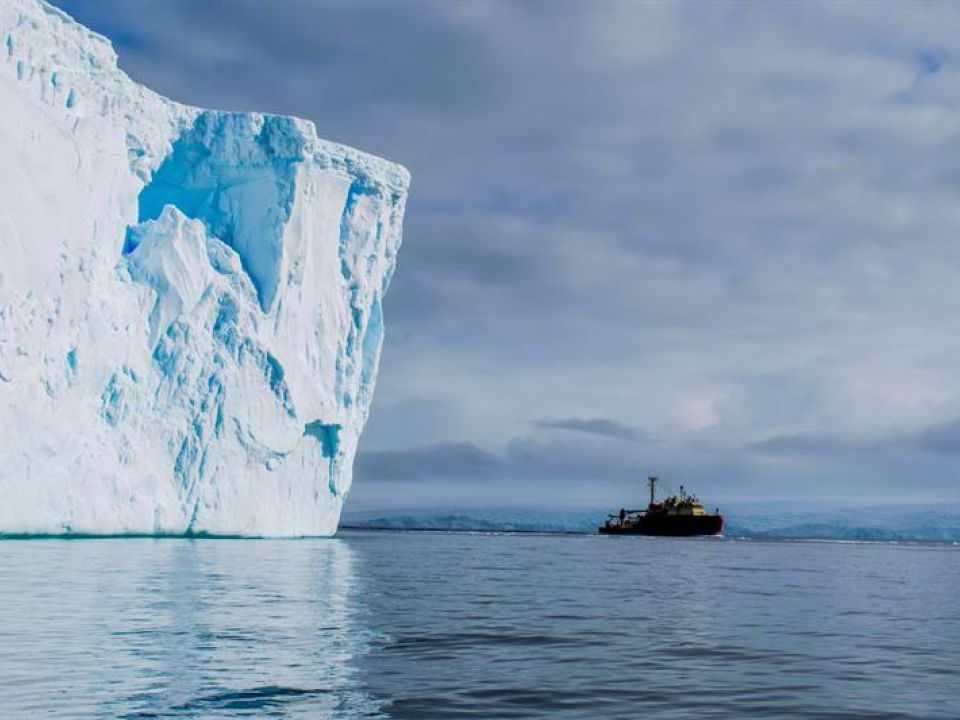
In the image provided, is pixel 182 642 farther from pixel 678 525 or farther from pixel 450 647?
pixel 678 525

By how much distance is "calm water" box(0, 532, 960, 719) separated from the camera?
7.25 meters

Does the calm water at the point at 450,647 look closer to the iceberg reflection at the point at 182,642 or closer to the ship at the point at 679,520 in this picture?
the iceberg reflection at the point at 182,642

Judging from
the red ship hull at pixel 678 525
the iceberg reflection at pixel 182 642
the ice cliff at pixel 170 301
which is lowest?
the iceberg reflection at pixel 182 642

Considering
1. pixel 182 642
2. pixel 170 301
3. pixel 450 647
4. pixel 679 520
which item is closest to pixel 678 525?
pixel 679 520

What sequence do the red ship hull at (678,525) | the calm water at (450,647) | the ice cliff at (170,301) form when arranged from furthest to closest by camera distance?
1. the red ship hull at (678,525)
2. the ice cliff at (170,301)
3. the calm water at (450,647)

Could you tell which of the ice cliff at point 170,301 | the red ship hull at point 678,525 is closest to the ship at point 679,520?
the red ship hull at point 678,525

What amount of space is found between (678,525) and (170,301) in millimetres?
48937

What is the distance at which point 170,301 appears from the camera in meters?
31.0

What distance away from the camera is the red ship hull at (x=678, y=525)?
70.6m

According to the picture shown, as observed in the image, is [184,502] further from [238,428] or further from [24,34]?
[24,34]

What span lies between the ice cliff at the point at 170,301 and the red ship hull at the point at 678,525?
37.8 metres

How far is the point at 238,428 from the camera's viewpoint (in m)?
32.2

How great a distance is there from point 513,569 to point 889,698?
58.2ft

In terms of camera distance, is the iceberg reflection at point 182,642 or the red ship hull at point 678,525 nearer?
the iceberg reflection at point 182,642
